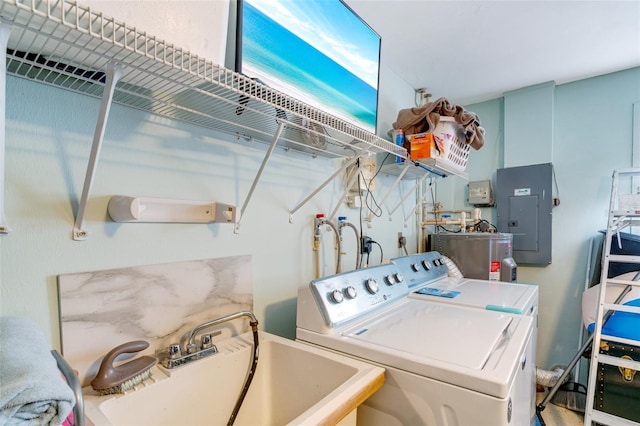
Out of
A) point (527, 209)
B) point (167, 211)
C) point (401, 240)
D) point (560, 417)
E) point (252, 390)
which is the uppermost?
point (527, 209)

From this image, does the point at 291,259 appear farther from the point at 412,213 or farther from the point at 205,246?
the point at 412,213

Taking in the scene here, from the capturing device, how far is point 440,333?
114 cm

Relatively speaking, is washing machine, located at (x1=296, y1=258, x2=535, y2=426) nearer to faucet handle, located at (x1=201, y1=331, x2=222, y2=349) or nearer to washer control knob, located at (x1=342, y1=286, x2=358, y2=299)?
washer control knob, located at (x1=342, y1=286, x2=358, y2=299)

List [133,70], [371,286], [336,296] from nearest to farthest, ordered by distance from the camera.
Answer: [133,70]
[336,296]
[371,286]

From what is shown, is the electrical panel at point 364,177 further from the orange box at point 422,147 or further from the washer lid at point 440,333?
the washer lid at point 440,333

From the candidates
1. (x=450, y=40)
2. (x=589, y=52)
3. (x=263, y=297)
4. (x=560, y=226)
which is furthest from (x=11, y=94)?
(x=560, y=226)

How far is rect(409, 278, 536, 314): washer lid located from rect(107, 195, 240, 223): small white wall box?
1.08 m

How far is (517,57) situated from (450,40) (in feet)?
2.07

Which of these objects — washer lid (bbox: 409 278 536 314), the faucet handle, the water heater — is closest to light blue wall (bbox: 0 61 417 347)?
the faucet handle

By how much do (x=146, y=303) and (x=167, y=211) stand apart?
0.32 m

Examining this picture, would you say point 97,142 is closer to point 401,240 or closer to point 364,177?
point 364,177

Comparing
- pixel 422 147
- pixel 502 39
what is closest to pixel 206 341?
pixel 422 147

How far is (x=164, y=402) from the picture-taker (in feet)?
3.20

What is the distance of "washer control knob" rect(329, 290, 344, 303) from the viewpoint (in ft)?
4.07
